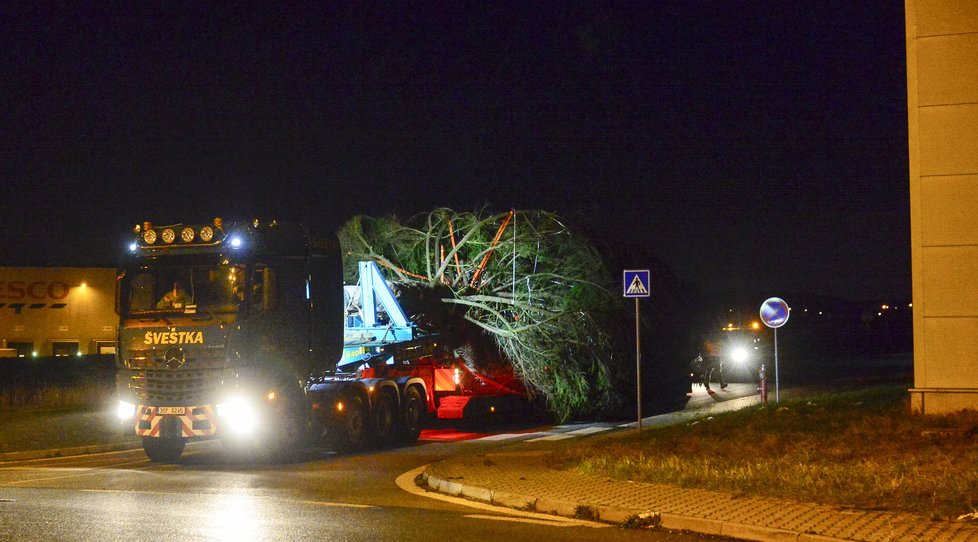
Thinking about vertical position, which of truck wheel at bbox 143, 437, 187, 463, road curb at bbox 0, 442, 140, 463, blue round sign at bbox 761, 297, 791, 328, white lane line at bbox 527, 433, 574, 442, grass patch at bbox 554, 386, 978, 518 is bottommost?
white lane line at bbox 527, 433, 574, 442

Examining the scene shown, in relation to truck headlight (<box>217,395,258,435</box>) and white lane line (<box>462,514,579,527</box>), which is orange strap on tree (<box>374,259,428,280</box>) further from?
white lane line (<box>462,514,579,527</box>)

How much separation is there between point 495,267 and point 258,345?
8936 millimetres

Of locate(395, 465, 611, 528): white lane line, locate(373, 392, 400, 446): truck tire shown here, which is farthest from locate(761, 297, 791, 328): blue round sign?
locate(395, 465, 611, 528): white lane line

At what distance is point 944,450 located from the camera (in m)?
12.2

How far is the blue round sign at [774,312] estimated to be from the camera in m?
22.3

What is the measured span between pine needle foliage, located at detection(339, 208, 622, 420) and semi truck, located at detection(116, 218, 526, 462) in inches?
226

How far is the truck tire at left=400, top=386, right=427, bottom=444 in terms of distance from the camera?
64.8 ft

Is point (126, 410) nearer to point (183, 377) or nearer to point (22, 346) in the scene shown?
point (183, 377)

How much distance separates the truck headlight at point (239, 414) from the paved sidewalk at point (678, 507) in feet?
11.9

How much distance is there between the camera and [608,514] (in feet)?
32.5

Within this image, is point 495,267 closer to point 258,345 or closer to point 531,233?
point 531,233

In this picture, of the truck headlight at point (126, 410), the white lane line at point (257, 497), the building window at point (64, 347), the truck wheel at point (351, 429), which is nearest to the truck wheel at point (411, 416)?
the truck wheel at point (351, 429)

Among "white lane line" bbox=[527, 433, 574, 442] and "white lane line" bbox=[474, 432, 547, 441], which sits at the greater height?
"white lane line" bbox=[527, 433, 574, 442]

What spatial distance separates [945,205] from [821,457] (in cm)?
474
